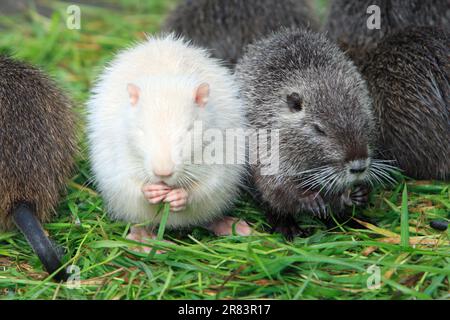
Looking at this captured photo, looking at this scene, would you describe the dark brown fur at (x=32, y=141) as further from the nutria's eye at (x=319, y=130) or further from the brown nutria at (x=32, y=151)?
the nutria's eye at (x=319, y=130)

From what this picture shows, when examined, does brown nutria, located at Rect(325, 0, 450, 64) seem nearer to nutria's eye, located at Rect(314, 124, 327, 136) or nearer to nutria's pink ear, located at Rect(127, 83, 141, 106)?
nutria's eye, located at Rect(314, 124, 327, 136)

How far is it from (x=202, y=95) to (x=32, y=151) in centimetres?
113

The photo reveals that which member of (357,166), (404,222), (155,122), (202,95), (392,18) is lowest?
(404,222)

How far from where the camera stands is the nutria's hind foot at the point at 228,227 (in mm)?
4852

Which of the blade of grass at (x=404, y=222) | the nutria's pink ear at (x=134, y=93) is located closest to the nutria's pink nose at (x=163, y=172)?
the nutria's pink ear at (x=134, y=93)

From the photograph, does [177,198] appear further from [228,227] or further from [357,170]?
[357,170]

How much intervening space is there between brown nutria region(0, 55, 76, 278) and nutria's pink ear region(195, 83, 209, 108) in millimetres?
1055

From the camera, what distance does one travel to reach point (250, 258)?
4336mm

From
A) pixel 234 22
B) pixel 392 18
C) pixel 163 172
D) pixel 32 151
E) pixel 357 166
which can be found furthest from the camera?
pixel 234 22

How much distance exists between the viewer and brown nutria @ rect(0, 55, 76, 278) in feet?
14.8

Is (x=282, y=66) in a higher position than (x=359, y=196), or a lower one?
higher

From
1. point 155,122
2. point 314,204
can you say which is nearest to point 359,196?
point 314,204

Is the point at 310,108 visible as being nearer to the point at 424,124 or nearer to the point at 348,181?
the point at 348,181
